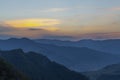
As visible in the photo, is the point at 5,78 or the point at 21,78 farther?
the point at 21,78

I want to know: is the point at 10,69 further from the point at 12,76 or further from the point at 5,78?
the point at 5,78

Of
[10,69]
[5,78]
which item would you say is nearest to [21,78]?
[10,69]

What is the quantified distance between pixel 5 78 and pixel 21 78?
8207 mm

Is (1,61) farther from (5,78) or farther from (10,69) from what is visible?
(5,78)

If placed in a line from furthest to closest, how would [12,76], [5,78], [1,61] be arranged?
[1,61] < [12,76] < [5,78]

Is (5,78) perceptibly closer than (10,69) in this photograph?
Yes

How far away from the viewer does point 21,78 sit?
6569cm

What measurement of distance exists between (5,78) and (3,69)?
6.00 m

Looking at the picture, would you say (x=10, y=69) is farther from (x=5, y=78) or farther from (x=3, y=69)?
(x=5, y=78)

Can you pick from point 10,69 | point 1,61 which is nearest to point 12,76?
point 10,69

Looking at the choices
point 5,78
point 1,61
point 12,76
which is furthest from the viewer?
point 1,61

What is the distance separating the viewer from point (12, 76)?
6219 centimetres

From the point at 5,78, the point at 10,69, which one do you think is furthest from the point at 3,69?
the point at 5,78

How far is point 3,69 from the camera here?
63500 mm
